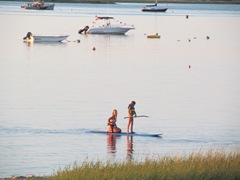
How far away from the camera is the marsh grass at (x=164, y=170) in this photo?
66.9ft

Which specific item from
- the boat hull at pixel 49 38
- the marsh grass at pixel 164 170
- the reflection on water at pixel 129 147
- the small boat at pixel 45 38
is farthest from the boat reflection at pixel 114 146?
the small boat at pixel 45 38

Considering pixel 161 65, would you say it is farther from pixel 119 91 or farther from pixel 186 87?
pixel 119 91

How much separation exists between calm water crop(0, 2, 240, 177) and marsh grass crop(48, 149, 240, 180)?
4.67 m

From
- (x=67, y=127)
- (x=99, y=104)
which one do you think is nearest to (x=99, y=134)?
(x=67, y=127)

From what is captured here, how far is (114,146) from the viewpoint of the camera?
31578mm

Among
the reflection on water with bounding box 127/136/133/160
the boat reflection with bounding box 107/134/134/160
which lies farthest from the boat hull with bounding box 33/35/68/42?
the reflection on water with bounding box 127/136/133/160

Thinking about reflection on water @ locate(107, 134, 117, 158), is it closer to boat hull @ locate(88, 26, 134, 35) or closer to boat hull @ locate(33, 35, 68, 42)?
boat hull @ locate(33, 35, 68, 42)

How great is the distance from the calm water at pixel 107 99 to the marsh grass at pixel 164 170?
15.3 ft

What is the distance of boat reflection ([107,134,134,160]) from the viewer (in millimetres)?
29639

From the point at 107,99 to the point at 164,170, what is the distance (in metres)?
24.6

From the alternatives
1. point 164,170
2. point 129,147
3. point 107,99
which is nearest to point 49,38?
point 107,99

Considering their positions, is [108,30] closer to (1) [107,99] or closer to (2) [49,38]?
(2) [49,38]

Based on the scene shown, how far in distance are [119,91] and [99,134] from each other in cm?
1564

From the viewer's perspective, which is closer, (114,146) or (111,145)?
(114,146)
